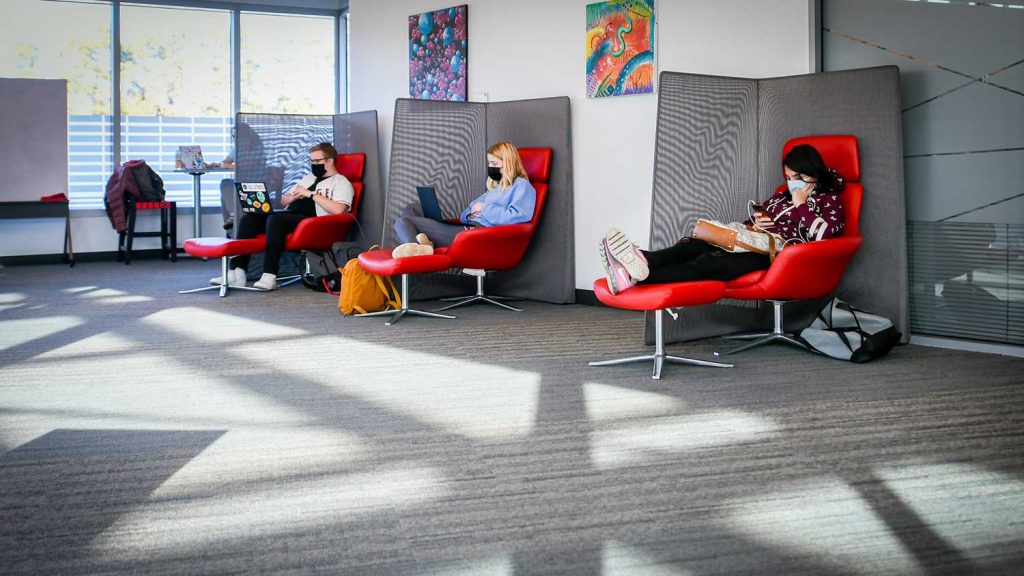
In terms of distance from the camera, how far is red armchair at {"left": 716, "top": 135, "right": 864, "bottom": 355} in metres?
4.80

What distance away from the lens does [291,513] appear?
267cm

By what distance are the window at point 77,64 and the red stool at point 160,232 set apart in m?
0.62

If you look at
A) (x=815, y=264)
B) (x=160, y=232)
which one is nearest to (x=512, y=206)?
(x=815, y=264)

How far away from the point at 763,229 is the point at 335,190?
3860 mm

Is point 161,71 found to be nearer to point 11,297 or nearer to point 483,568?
point 11,297

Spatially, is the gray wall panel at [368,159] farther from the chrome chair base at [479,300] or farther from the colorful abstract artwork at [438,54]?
the chrome chair base at [479,300]

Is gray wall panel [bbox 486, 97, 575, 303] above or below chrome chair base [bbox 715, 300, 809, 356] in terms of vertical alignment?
above

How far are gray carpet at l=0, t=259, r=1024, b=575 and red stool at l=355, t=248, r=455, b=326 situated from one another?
72cm

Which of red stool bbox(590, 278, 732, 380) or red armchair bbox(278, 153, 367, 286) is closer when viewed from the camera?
red stool bbox(590, 278, 732, 380)

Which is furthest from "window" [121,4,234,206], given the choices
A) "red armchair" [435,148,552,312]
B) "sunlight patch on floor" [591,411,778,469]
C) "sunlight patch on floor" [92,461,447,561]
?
"sunlight patch on floor" [92,461,447,561]

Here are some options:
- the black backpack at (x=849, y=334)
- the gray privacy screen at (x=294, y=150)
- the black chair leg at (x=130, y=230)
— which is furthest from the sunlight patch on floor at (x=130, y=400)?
the black chair leg at (x=130, y=230)

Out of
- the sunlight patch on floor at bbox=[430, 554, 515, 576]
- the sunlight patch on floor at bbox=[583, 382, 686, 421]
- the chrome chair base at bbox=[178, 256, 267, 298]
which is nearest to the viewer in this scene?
the sunlight patch on floor at bbox=[430, 554, 515, 576]

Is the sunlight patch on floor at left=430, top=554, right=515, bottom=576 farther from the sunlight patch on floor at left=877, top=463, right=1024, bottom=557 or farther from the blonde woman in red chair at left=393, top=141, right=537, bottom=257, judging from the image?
the blonde woman in red chair at left=393, top=141, right=537, bottom=257

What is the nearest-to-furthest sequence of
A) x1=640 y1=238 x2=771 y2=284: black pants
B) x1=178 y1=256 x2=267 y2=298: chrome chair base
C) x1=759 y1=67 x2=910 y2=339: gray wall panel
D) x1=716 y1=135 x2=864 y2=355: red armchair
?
1. x1=640 y1=238 x2=771 y2=284: black pants
2. x1=716 y1=135 x2=864 y2=355: red armchair
3. x1=759 y1=67 x2=910 y2=339: gray wall panel
4. x1=178 y1=256 x2=267 y2=298: chrome chair base
